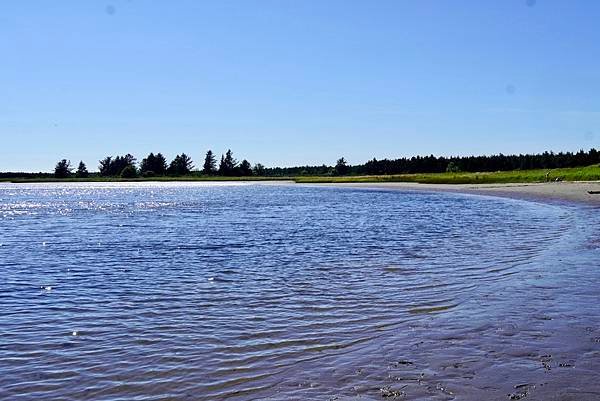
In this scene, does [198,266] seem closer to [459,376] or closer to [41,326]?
[41,326]

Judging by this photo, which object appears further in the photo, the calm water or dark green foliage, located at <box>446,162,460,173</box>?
dark green foliage, located at <box>446,162,460,173</box>

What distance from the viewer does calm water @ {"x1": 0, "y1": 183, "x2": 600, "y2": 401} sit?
6.51m

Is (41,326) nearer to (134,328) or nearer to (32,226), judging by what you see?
(134,328)

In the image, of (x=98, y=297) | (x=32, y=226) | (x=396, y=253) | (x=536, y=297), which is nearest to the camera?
(x=536, y=297)

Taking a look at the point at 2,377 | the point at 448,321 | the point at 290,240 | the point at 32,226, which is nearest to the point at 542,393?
the point at 448,321

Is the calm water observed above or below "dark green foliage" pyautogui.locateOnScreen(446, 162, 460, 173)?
below

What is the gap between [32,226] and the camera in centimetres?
3494

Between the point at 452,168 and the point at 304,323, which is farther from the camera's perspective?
the point at 452,168

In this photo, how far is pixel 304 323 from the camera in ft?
31.4

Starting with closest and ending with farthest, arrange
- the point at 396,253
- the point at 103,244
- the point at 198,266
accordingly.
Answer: the point at 198,266 < the point at 396,253 < the point at 103,244

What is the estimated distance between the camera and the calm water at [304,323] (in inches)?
256

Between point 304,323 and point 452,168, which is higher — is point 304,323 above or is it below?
below

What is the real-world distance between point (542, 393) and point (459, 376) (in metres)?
0.96

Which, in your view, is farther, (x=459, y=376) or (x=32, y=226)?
(x=32, y=226)
